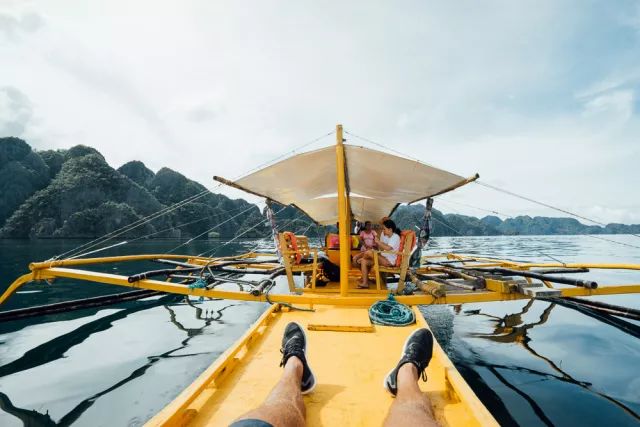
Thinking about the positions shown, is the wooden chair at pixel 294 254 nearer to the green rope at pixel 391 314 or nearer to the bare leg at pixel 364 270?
the bare leg at pixel 364 270

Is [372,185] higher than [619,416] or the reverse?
higher

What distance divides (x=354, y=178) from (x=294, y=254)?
2.44m

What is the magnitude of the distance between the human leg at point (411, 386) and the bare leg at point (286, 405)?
0.63 meters

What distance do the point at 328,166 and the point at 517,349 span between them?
5503 millimetres

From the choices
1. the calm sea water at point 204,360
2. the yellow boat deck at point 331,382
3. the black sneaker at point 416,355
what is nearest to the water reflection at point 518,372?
the calm sea water at point 204,360

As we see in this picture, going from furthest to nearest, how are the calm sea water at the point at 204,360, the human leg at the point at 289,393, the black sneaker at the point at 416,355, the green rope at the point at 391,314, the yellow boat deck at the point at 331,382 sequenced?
the green rope at the point at 391,314, the calm sea water at the point at 204,360, the black sneaker at the point at 416,355, the yellow boat deck at the point at 331,382, the human leg at the point at 289,393

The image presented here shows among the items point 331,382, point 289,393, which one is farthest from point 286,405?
point 331,382

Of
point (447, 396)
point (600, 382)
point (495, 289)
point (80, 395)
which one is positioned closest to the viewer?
point (447, 396)

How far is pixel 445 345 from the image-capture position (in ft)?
20.2

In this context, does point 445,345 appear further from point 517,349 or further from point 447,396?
point 447,396

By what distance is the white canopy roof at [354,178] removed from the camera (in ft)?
18.9

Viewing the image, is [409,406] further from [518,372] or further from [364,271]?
[364,271]

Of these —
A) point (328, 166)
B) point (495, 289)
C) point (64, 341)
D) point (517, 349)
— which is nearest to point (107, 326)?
point (64, 341)

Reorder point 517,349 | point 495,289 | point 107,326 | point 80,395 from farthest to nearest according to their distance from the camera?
point 107,326
point 517,349
point 495,289
point 80,395
